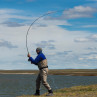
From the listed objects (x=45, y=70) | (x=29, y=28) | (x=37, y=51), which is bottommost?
(x=45, y=70)

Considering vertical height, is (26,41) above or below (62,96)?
above

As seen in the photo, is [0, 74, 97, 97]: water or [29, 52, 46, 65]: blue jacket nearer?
[29, 52, 46, 65]: blue jacket

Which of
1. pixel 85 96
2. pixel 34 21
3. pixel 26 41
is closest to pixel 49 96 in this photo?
pixel 85 96

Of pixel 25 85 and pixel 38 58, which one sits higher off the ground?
pixel 38 58

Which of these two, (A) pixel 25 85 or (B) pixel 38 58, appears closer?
(B) pixel 38 58

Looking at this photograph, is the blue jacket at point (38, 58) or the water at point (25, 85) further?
the water at point (25, 85)

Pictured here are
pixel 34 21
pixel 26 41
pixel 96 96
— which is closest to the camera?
pixel 96 96

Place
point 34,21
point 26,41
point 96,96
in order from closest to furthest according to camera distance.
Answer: point 96,96 → point 26,41 → point 34,21

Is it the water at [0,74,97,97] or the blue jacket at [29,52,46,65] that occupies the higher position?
the blue jacket at [29,52,46,65]

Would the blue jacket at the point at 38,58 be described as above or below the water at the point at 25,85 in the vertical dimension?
above

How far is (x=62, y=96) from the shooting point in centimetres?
1466

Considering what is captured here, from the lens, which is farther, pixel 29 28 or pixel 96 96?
pixel 29 28

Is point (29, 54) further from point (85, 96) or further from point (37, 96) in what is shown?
point (85, 96)

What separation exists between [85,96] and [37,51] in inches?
122
